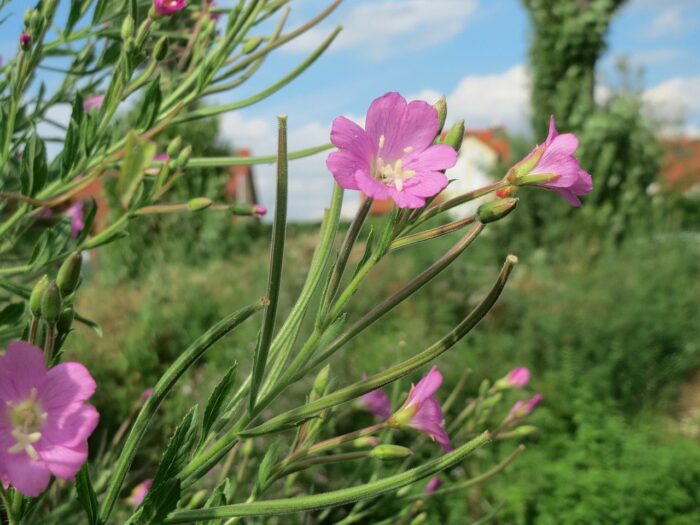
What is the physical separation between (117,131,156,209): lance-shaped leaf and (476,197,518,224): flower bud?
30 centimetres

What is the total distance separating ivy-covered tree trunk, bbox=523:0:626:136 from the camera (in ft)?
38.5

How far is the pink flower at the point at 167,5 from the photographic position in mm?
924

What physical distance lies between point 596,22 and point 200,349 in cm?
1241

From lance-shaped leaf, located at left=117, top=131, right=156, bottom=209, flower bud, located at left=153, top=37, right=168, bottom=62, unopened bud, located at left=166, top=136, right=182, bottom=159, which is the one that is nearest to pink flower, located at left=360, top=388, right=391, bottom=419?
unopened bud, located at left=166, top=136, right=182, bottom=159

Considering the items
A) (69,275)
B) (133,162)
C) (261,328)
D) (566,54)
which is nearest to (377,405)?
(261,328)

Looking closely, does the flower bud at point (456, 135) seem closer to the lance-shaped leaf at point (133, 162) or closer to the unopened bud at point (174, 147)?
the lance-shaped leaf at point (133, 162)

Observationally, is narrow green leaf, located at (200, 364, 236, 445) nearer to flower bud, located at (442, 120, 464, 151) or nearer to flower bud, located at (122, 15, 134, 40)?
flower bud, located at (442, 120, 464, 151)

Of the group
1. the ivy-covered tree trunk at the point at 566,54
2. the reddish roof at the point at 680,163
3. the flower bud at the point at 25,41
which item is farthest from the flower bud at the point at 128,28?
the reddish roof at the point at 680,163

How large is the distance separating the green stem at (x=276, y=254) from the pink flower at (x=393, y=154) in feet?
0.18

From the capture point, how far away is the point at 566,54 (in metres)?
11.9

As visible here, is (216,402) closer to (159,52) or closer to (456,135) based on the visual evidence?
(456,135)

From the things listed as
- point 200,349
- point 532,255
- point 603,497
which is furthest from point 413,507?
point 532,255

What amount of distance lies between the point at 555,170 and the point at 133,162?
15.4 inches

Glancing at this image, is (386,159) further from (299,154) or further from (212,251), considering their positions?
(212,251)
